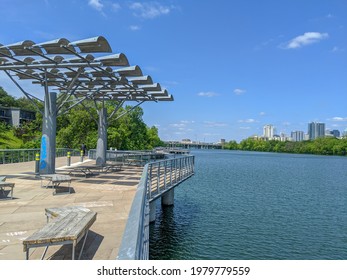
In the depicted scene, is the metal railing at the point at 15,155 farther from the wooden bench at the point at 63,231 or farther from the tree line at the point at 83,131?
the wooden bench at the point at 63,231

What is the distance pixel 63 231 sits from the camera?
467 centimetres

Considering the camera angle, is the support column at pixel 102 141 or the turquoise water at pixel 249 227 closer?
the turquoise water at pixel 249 227

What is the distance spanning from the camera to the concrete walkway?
17.2ft

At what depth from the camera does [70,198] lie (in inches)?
391

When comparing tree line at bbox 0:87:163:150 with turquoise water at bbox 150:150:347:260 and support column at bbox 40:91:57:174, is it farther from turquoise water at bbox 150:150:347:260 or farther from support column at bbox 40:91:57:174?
support column at bbox 40:91:57:174

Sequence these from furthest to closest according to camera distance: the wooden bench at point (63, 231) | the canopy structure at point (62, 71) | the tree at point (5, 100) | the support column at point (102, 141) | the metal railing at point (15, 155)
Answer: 1. the tree at point (5, 100)
2. the metal railing at point (15, 155)
3. the support column at point (102, 141)
4. the canopy structure at point (62, 71)
5. the wooden bench at point (63, 231)

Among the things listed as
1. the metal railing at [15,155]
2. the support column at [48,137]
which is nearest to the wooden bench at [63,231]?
the support column at [48,137]

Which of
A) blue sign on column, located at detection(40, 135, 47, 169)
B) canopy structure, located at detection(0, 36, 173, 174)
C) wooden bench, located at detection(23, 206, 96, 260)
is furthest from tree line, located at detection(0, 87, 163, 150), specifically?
wooden bench, located at detection(23, 206, 96, 260)

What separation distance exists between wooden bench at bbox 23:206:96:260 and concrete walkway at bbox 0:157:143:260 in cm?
50

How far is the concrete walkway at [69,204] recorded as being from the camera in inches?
206

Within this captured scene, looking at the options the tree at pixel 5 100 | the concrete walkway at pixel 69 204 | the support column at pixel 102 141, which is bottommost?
the concrete walkway at pixel 69 204

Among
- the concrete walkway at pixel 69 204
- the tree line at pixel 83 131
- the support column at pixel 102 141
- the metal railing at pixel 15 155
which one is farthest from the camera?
the tree line at pixel 83 131

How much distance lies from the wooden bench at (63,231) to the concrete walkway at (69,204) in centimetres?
50
